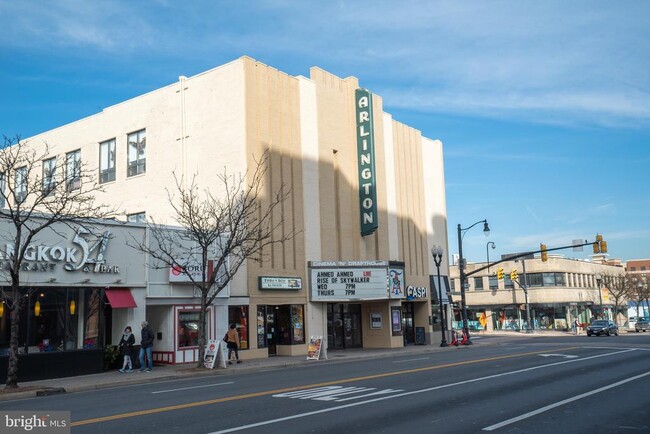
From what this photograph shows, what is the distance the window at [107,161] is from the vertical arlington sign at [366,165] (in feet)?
45.9

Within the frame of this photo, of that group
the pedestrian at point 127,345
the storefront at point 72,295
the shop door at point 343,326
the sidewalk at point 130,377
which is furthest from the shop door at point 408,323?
the pedestrian at point 127,345

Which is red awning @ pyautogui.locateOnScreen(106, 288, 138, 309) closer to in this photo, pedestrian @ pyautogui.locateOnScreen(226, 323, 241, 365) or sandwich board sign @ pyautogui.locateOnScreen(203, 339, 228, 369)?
sandwich board sign @ pyautogui.locateOnScreen(203, 339, 228, 369)

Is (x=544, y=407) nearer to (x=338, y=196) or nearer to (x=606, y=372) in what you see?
(x=606, y=372)

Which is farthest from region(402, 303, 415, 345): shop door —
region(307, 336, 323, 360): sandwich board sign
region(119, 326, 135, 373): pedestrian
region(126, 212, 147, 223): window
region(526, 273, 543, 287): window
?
region(526, 273, 543, 287): window

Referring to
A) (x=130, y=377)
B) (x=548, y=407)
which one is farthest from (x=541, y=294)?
(x=548, y=407)

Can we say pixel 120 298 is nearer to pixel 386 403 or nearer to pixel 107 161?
pixel 107 161

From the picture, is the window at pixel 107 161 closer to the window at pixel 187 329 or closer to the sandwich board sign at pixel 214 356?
the window at pixel 187 329

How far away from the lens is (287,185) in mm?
31938

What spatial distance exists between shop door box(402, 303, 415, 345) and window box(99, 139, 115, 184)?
64.4ft

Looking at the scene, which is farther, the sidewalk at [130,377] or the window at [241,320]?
the window at [241,320]

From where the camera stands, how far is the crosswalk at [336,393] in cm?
1361

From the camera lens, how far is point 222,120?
31031 millimetres

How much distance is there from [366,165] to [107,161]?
14758 millimetres

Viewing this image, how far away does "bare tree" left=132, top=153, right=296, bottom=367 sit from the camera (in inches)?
999
